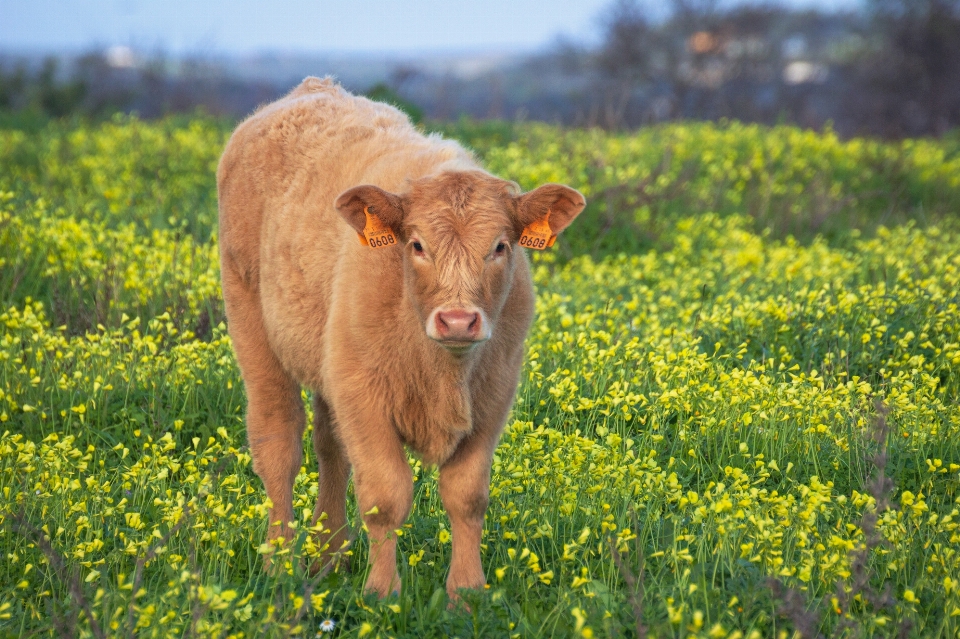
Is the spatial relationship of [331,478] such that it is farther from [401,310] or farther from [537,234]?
[537,234]

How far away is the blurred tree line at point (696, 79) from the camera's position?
2483 centimetres

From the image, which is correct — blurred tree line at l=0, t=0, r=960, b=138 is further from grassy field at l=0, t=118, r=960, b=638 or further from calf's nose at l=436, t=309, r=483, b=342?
calf's nose at l=436, t=309, r=483, b=342

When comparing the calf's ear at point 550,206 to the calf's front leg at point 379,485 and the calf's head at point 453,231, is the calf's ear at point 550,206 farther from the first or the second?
the calf's front leg at point 379,485

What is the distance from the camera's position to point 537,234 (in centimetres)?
423

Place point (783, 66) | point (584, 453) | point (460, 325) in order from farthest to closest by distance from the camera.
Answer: point (783, 66)
point (584, 453)
point (460, 325)

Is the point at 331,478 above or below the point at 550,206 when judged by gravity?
below

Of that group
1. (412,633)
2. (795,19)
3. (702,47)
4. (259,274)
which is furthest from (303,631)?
(795,19)

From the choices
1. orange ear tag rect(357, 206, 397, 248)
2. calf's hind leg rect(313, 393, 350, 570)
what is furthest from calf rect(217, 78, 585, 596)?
calf's hind leg rect(313, 393, 350, 570)

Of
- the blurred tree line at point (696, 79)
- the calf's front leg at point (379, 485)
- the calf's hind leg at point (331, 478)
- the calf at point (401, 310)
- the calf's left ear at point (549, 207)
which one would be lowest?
the calf's hind leg at point (331, 478)

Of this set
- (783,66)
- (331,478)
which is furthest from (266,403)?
(783,66)

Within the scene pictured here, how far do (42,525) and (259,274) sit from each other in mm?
1535

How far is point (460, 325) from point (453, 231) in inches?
18.1

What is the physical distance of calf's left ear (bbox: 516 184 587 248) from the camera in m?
4.16

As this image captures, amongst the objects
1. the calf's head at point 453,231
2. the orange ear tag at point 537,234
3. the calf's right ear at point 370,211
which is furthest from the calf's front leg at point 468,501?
the calf's right ear at point 370,211
